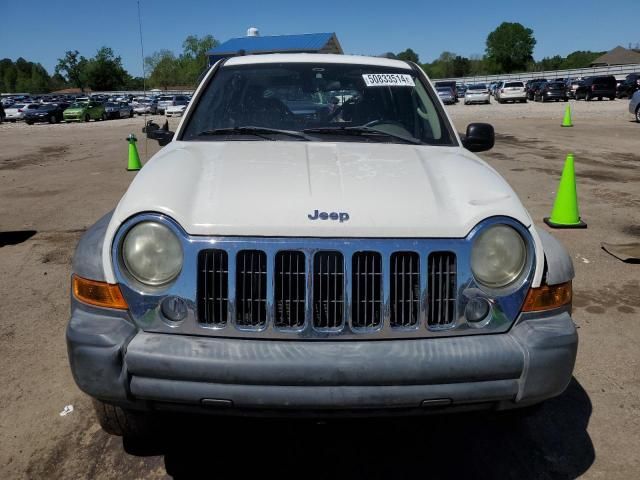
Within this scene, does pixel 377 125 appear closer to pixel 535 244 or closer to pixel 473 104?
pixel 535 244

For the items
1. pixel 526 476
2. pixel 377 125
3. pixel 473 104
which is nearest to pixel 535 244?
pixel 526 476

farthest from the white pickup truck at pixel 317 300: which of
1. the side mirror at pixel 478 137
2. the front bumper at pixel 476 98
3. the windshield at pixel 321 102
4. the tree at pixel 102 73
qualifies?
the tree at pixel 102 73

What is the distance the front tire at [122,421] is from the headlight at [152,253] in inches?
26.9

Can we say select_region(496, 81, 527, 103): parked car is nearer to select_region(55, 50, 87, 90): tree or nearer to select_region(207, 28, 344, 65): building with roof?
select_region(207, 28, 344, 65): building with roof

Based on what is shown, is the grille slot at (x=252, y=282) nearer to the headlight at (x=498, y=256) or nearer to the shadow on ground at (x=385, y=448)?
the shadow on ground at (x=385, y=448)

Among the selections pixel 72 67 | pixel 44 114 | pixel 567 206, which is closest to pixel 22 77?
pixel 72 67

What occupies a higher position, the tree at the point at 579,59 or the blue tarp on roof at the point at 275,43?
the tree at the point at 579,59

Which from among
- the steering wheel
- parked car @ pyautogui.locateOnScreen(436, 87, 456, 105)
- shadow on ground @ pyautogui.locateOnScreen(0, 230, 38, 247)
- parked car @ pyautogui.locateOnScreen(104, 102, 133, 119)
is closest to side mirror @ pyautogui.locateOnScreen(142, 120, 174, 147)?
the steering wheel

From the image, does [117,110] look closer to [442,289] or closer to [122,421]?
[122,421]

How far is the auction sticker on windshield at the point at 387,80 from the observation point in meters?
3.72

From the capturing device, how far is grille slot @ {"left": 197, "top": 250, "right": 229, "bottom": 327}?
2.17 m

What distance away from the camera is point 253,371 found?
203 centimetres

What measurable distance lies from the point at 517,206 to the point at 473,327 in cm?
57

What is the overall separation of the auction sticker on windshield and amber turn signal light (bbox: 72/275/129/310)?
222cm
